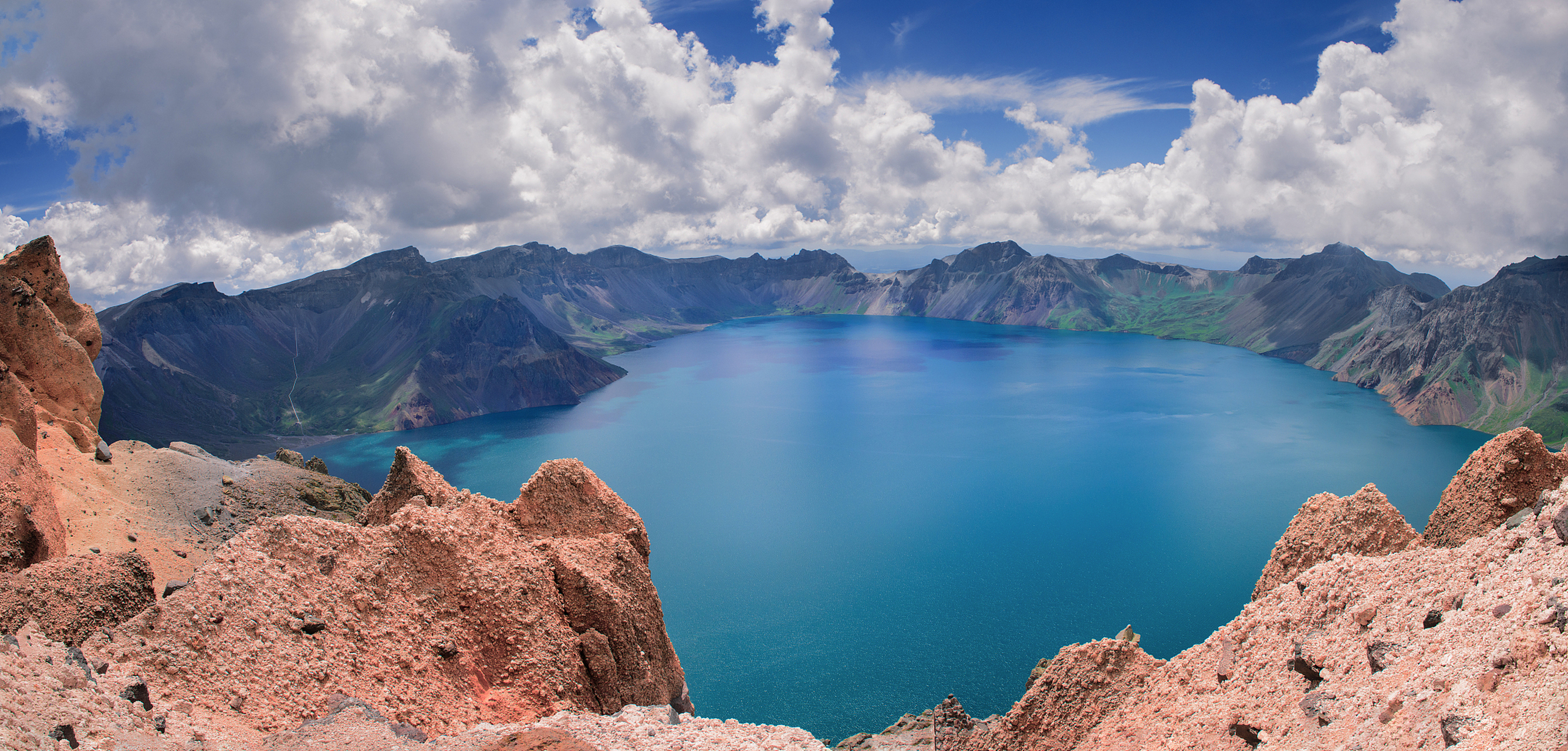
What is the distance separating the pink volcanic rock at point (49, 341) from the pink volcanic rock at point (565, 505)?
61.8 ft

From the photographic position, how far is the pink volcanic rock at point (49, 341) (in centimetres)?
2692

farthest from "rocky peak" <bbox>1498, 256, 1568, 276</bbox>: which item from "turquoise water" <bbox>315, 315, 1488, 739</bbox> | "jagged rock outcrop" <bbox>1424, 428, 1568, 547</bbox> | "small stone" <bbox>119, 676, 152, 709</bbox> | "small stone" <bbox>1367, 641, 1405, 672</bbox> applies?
"small stone" <bbox>119, 676, 152, 709</bbox>

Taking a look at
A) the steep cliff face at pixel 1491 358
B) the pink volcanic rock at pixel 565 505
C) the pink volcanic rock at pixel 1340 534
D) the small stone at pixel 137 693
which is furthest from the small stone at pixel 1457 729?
the steep cliff face at pixel 1491 358

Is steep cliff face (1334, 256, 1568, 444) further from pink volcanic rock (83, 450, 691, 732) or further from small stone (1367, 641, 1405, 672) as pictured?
pink volcanic rock (83, 450, 691, 732)

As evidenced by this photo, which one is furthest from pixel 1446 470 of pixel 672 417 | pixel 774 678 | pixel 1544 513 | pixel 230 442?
pixel 230 442

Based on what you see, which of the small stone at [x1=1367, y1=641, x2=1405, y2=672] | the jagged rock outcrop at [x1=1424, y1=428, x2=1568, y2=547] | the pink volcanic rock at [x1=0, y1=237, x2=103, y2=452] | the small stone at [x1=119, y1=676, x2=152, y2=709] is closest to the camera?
the small stone at [x1=119, y1=676, x2=152, y2=709]

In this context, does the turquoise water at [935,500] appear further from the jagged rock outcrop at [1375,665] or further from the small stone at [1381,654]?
the small stone at [1381,654]

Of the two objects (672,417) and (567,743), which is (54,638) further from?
(672,417)

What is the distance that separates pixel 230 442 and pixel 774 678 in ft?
397

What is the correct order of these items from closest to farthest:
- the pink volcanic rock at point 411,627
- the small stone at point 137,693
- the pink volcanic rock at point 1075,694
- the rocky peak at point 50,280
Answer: the small stone at point 137,693 < the pink volcanic rock at point 411,627 < the pink volcanic rock at point 1075,694 < the rocky peak at point 50,280

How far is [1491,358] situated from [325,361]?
23462 centimetres

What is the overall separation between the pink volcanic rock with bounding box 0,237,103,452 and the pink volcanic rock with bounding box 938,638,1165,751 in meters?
34.3

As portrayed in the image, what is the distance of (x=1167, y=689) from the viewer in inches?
650

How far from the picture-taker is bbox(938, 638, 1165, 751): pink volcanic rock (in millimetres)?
17547
